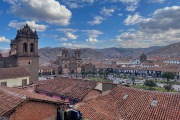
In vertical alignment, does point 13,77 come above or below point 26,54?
below

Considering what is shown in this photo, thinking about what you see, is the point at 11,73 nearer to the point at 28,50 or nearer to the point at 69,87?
the point at 69,87

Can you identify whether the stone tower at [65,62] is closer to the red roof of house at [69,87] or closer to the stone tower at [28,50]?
the stone tower at [28,50]

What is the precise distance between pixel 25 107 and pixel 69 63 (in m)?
77.1

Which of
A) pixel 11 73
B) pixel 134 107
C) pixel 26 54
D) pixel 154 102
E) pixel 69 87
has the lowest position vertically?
pixel 134 107

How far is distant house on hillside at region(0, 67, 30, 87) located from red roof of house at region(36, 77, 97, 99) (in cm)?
589

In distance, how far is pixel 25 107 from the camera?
1053cm

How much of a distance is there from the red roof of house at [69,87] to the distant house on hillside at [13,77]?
19.3ft

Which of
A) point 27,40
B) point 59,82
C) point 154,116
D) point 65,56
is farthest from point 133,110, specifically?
point 65,56

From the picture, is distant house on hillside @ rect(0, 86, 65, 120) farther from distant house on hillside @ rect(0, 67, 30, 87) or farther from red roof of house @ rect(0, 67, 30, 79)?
red roof of house @ rect(0, 67, 30, 79)

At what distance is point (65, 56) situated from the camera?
87.0 m

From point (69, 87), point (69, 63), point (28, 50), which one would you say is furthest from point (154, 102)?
point (69, 63)

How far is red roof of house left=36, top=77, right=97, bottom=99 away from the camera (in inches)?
755

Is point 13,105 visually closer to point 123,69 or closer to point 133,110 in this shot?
point 133,110

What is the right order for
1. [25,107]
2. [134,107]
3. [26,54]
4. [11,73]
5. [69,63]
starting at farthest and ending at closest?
1. [69,63]
2. [26,54]
3. [11,73]
4. [134,107]
5. [25,107]
